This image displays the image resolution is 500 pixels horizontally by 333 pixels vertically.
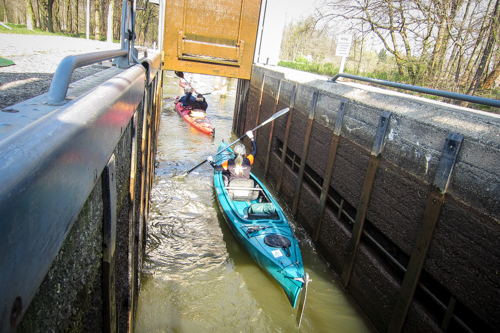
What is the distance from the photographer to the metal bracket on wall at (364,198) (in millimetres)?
5129

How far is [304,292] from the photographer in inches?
204

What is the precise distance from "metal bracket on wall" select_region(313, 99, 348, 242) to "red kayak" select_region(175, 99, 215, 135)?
924cm

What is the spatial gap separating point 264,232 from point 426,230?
10.6 ft

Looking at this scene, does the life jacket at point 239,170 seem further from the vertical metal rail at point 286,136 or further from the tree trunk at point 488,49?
the tree trunk at point 488,49

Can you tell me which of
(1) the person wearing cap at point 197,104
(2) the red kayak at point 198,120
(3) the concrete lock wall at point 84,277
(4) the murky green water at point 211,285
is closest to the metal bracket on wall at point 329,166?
(4) the murky green water at point 211,285

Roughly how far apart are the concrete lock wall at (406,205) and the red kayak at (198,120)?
8.59 meters

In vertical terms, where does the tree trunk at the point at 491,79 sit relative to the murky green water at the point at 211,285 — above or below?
above

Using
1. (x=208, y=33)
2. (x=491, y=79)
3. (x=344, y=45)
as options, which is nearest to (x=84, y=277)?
(x=344, y=45)

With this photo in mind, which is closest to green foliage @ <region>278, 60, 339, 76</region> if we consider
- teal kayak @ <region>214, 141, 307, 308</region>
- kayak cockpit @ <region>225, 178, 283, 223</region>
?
kayak cockpit @ <region>225, 178, 283, 223</region>

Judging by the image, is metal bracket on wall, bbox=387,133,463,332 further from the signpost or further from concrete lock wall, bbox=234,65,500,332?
the signpost

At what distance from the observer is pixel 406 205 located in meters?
4.59

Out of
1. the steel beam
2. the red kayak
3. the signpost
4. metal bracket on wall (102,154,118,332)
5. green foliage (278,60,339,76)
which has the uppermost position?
the signpost

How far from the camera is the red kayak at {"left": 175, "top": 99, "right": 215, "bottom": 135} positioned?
15.7 m

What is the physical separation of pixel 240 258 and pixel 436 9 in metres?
9.07
